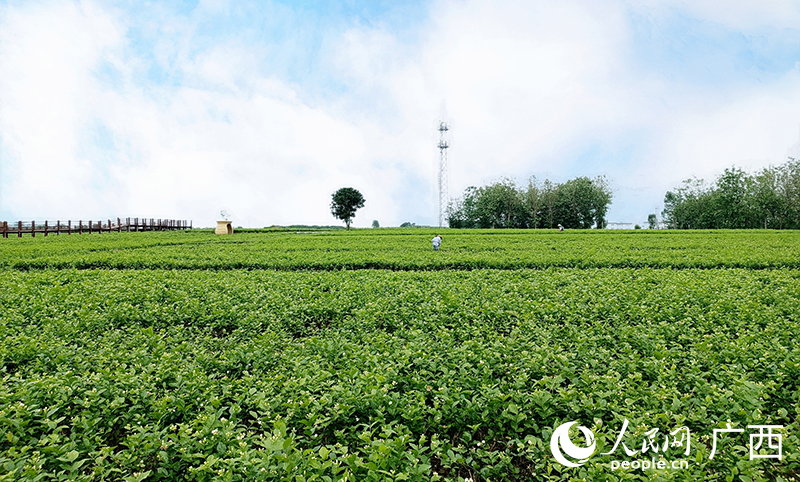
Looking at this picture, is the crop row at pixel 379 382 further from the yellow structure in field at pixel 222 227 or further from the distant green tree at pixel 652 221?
the distant green tree at pixel 652 221

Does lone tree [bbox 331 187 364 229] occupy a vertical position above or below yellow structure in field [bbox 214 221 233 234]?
above

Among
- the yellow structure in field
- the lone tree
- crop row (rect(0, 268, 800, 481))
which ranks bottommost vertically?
crop row (rect(0, 268, 800, 481))

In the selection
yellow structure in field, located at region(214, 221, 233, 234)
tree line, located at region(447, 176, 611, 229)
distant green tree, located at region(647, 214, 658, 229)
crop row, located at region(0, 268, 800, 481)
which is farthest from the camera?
distant green tree, located at region(647, 214, 658, 229)

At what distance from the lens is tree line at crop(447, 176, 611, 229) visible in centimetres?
6656

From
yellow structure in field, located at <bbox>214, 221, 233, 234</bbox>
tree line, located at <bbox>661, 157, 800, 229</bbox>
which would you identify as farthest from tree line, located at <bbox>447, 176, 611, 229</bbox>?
yellow structure in field, located at <bbox>214, 221, 233, 234</bbox>

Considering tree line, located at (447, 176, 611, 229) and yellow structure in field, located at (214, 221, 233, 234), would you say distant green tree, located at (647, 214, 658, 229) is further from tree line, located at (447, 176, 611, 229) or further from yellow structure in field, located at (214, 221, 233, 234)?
yellow structure in field, located at (214, 221, 233, 234)

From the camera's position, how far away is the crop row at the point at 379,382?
313 cm

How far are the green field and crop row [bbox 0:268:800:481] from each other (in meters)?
0.03

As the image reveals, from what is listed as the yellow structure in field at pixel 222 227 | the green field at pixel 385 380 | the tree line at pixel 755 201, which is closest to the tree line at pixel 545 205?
the tree line at pixel 755 201

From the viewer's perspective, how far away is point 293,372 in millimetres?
4527

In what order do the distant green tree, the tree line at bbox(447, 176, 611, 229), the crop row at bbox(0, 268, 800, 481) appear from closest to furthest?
the crop row at bbox(0, 268, 800, 481) < the tree line at bbox(447, 176, 611, 229) < the distant green tree

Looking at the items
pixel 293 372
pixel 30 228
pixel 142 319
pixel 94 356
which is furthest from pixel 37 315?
pixel 30 228

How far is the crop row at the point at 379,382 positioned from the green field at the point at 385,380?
0.03 meters

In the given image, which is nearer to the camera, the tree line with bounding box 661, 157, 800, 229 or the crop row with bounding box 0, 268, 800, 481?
the crop row with bounding box 0, 268, 800, 481
